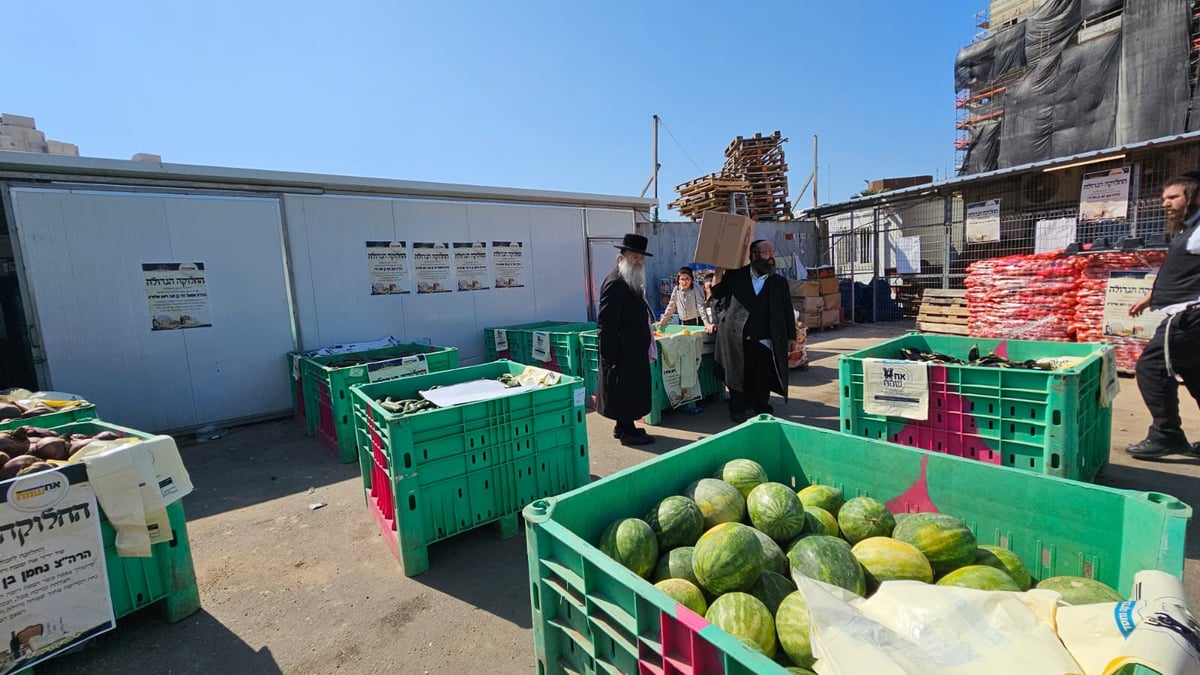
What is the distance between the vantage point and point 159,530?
268 cm

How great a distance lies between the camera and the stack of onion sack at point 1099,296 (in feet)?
23.8

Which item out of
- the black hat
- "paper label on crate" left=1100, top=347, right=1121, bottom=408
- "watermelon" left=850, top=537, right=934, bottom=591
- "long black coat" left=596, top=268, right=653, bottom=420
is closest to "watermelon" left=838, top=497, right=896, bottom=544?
"watermelon" left=850, top=537, right=934, bottom=591

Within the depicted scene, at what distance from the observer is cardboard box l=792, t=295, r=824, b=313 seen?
1229 cm

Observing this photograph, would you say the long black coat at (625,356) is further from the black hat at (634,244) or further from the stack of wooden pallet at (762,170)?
the stack of wooden pallet at (762,170)

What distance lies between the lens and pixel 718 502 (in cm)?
192

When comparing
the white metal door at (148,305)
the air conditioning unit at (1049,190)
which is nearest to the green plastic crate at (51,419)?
the white metal door at (148,305)

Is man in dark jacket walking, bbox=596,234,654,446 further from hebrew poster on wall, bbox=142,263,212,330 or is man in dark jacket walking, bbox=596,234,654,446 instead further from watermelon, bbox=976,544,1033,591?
hebrew poster on wall, bbox=142,263,212,330

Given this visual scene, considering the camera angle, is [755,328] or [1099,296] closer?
[755,328]

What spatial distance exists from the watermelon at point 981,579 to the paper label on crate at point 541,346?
5.89 m

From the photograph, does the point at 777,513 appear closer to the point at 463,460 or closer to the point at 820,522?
the point at 820,522

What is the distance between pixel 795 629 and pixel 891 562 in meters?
0.45

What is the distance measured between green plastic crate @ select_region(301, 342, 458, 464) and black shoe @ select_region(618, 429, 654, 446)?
228cm

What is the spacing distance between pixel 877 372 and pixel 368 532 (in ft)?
12.6

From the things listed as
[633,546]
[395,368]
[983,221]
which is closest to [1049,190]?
[983,221]
